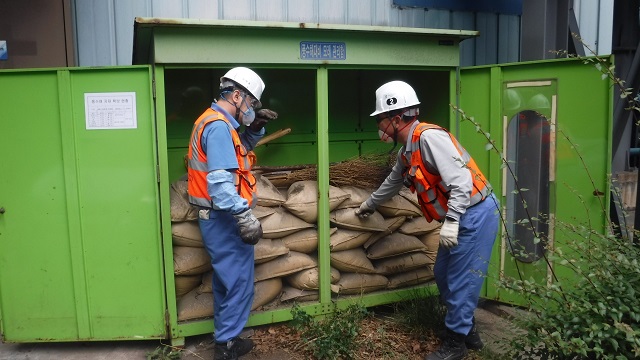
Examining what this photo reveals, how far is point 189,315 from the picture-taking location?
3.97 m

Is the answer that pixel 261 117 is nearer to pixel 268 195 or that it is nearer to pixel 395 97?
pixel 268 195

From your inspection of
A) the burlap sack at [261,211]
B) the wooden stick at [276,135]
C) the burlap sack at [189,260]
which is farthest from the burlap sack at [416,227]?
the burlap sack at [189,260]

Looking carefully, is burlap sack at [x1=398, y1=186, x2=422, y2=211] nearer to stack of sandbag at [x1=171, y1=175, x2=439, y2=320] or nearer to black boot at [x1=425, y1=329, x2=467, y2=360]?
stack of sandbag at [x1=171, y1=175, x2=439, y2=320]

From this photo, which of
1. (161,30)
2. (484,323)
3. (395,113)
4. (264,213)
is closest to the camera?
(161,30)

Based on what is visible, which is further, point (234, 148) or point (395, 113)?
point (395, 113)

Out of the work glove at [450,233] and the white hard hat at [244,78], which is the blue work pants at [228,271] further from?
the work glove at [450,233]

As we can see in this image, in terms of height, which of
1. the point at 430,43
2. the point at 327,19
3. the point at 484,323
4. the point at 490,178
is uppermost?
the point at 327,19

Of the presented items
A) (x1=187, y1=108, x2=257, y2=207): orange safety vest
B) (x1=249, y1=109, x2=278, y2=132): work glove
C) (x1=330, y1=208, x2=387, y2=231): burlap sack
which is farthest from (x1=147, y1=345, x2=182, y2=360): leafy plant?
(x1=249, y1=109, x2=278, y2=132): work glove

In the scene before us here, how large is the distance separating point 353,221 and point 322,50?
133cm

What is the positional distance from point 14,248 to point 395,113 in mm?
2787

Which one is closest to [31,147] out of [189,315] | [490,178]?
[189,315]

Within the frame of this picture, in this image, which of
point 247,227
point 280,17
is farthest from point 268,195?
point 280,17

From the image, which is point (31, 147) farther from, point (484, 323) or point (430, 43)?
point (484, 323)

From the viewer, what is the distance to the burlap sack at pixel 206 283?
13.2ft
